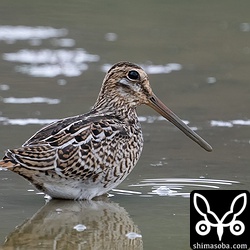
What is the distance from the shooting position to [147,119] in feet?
41.9

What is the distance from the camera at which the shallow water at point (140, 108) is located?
9.12 meters

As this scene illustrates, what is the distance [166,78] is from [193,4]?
18.1 ft

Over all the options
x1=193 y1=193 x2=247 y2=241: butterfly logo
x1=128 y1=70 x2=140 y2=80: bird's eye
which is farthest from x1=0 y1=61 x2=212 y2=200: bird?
x1=193 y1=193 x2=247 y2=241: butterfly logo

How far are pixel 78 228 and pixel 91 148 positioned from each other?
91 centimetres

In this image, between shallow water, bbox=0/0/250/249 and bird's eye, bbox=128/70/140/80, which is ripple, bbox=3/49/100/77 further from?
bird's eye, bbox=128/70/140/80

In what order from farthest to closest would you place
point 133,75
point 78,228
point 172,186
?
point 133,75 < point 172,186 < point 78,228

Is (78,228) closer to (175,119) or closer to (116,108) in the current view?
(116,108)

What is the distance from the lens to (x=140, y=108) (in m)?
13.3

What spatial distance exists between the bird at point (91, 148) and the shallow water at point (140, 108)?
0.22 metres

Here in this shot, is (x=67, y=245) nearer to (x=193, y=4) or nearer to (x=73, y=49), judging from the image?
(x=73, y=49)

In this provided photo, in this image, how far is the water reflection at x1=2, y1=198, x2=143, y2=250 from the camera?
27.9ft

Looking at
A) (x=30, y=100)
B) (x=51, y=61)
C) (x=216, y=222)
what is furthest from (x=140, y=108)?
(x=216, y=222)

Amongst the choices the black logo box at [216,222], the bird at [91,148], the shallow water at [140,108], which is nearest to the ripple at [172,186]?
the shallow water at [140,108]

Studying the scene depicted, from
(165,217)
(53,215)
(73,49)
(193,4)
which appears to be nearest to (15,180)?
(53,215)
